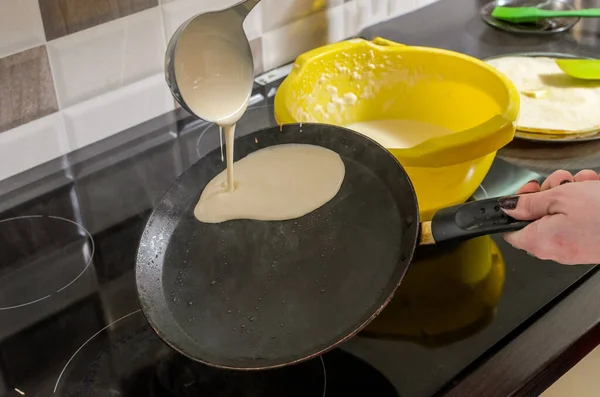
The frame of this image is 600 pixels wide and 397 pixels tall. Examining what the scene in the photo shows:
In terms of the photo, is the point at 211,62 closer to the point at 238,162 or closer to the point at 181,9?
the point at 238,162

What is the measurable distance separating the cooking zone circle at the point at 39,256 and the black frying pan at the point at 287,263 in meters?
0.13

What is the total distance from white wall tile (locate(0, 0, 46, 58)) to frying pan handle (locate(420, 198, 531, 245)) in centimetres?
51

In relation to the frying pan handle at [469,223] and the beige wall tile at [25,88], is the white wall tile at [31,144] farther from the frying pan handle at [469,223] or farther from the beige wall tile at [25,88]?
the frying pan handle at [469,223]

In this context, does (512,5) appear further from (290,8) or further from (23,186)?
(23,186)

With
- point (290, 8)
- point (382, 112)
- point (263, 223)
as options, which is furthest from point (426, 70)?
point (263, 223)

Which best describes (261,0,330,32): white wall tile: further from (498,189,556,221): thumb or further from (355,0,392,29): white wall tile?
(498,189,556,221): thumb

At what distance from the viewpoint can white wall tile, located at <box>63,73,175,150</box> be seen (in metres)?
0.93

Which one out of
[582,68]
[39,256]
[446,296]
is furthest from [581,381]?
[39,256]

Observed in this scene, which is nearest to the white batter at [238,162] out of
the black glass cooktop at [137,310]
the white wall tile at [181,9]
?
the black glass cooktop at [137,310]

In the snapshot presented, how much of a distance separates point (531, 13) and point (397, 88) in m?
0.39

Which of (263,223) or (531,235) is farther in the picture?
(263,223)

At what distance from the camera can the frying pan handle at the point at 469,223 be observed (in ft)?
2.12

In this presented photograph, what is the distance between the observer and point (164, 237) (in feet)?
2.42

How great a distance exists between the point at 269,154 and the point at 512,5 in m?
0.72
